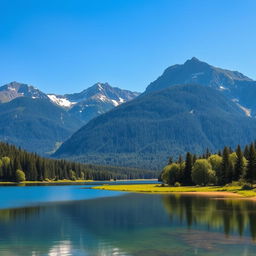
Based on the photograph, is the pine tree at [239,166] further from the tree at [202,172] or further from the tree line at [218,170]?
the tree at [202,172]

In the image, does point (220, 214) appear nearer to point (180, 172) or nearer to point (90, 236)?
point (90, 236)

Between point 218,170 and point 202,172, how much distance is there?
274 inches

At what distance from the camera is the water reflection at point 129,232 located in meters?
42.4

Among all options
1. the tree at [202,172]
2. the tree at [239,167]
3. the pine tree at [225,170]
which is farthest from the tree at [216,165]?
the tree at [239,167]

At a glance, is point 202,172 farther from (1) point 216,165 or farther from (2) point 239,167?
(2) point 239,167

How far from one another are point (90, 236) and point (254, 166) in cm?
10037

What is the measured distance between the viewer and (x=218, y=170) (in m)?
169

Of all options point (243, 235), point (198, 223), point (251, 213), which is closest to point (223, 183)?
point (251, 213)

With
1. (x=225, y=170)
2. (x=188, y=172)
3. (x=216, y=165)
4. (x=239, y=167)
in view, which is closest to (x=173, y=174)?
(x=188, y=172)

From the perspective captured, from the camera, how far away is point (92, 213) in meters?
76.2

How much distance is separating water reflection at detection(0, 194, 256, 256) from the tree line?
6635 cm

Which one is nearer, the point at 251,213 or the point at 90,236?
the point at 90,236

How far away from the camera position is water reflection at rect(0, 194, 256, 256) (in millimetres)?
42375

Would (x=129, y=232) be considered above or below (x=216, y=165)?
below
